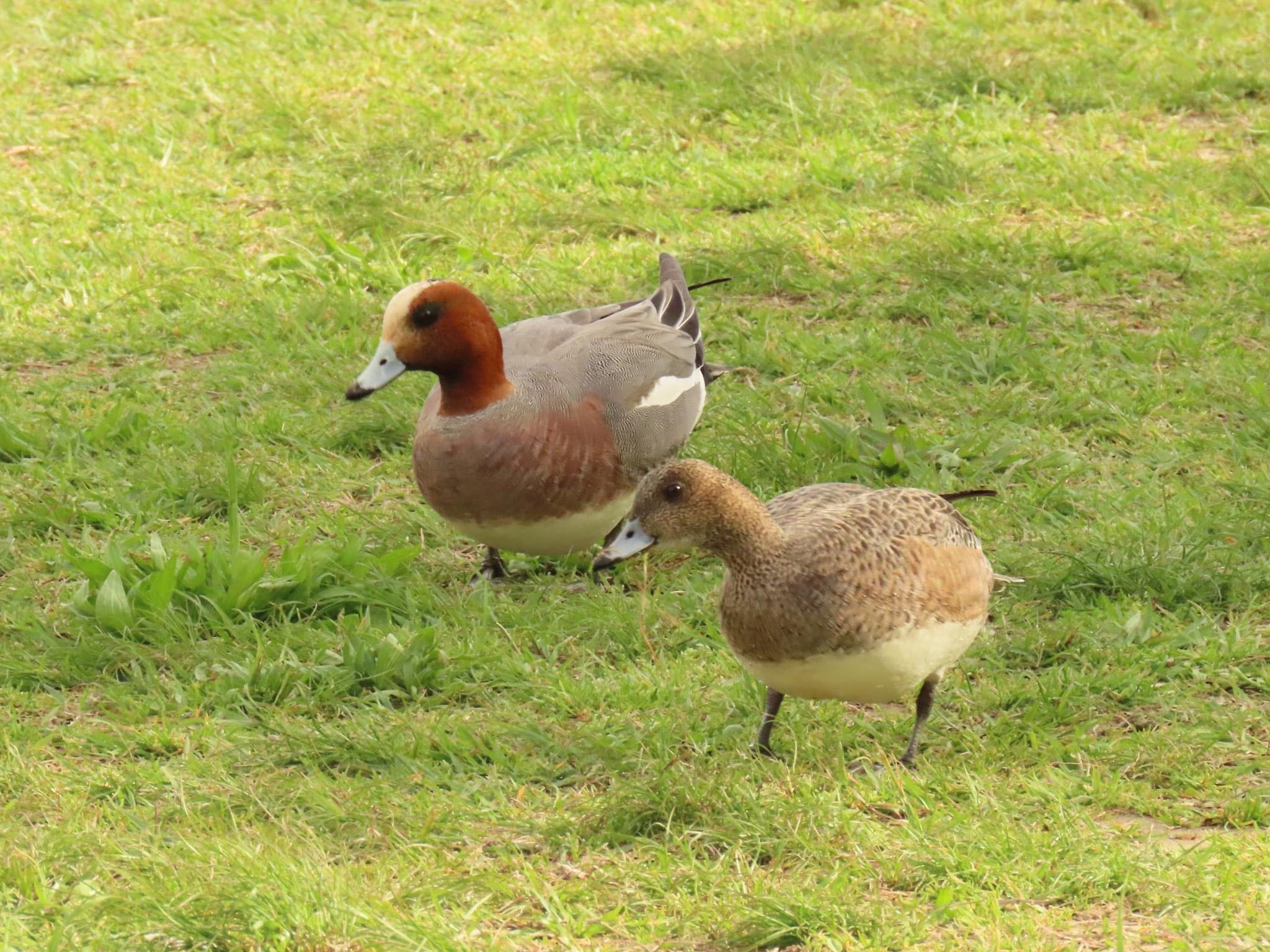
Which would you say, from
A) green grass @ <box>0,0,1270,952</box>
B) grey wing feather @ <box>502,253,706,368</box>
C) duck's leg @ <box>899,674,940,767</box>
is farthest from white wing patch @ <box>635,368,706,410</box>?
duck's leg @ <box>899,674,940,767</box>

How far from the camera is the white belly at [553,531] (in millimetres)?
4270

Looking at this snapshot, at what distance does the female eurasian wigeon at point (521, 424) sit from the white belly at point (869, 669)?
113cm

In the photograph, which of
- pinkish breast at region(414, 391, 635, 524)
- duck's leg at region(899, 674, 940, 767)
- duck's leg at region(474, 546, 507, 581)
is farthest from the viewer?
duck's leg at region(474, 546, 507, 581)

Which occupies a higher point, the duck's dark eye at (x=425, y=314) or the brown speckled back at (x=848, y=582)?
the duck's dark eye at (x=425, y=314)

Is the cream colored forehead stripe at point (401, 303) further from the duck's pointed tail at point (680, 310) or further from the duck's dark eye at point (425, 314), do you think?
A: the duck's pointed tail at point (680, 310)

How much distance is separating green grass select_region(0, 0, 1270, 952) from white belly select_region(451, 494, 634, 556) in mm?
150

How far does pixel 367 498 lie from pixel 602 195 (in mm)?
2430

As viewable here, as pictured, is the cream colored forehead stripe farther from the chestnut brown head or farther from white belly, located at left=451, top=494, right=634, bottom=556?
white belly, located at left=451, top=494, right=634, bottom=556

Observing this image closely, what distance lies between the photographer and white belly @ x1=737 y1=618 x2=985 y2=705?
10.3 feet

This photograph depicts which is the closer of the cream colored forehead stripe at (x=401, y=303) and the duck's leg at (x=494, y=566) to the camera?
the cream colored forehead stripe at (x=401, y=303)

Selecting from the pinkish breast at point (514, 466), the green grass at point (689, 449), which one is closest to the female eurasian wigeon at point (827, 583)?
the green grass at point (689, 449)

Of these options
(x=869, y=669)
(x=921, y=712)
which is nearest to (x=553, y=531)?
(x=921, y=712)

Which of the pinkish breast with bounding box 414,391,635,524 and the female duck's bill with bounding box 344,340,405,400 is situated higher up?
the female duck's bill with bounding box 344,340,405,400

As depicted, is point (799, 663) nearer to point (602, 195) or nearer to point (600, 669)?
point (600, 669)
